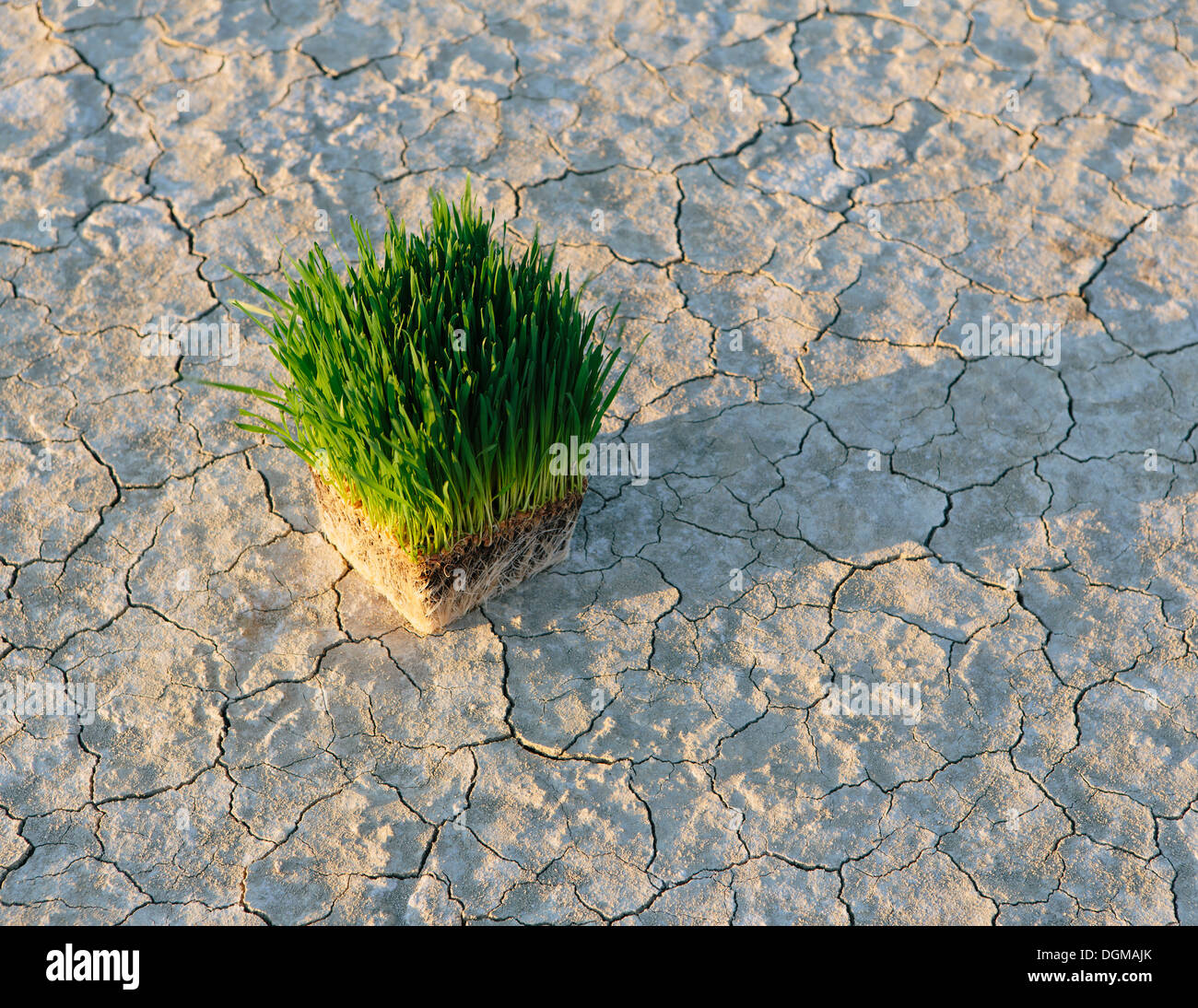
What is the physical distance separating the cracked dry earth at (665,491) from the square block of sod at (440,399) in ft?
0.80

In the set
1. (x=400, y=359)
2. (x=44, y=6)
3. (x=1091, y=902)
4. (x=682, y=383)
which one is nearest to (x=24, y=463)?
(x=400, y=359)

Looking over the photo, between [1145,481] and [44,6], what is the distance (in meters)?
4.06

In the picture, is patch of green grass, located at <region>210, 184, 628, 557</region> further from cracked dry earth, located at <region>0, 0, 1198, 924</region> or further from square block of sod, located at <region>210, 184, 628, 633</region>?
cracked dry earth, located at <region>0, 0, 1198, 924</region>

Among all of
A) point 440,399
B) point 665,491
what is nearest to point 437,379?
point 440,399

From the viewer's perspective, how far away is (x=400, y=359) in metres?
2.34

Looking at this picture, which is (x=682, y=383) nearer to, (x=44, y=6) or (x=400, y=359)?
(x=400, y=359)

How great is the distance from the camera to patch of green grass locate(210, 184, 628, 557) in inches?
90.7

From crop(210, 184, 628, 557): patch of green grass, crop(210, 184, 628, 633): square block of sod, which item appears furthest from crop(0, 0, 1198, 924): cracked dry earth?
crop(210, 184, 628, 557): patch of green grass

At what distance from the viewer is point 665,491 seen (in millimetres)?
2955

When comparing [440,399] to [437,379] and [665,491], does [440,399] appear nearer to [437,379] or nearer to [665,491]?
[437,379]

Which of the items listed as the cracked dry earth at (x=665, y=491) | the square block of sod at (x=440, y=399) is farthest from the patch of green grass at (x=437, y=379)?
the cracked dry earth at (x=665, y=491)

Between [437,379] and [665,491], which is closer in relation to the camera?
[437,379]

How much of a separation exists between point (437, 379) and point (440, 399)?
0.05 metres

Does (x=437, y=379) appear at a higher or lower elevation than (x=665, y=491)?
higher
